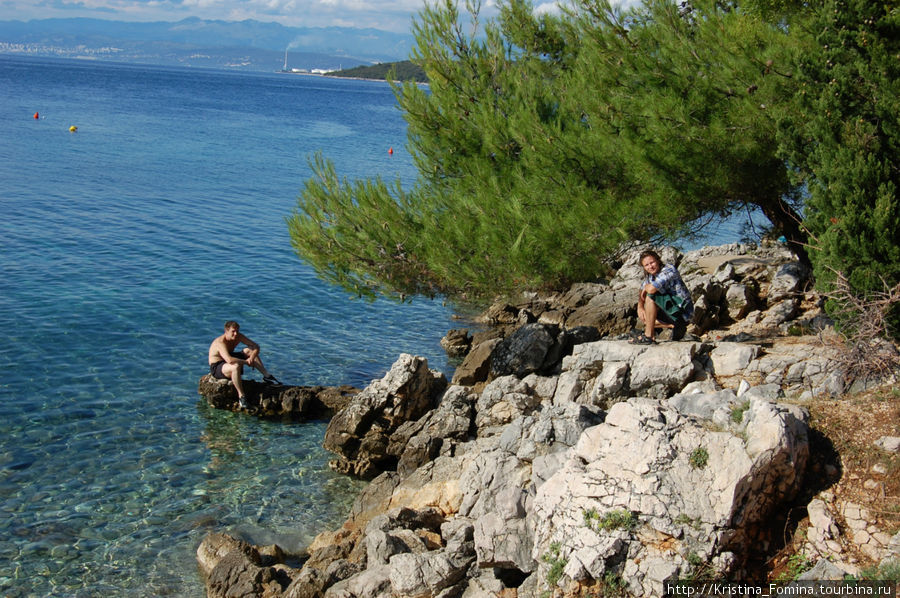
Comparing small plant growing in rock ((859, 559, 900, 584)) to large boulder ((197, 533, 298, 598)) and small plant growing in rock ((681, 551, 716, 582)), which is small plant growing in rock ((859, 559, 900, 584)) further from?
large boulder ((197, 533, 298, 598))

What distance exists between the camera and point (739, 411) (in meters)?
7.25

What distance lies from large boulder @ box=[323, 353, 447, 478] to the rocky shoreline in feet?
0.09

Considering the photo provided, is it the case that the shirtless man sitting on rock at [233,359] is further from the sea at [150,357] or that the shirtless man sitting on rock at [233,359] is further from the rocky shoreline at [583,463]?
the sea at [150,357]

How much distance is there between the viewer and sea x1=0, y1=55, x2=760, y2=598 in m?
9.90

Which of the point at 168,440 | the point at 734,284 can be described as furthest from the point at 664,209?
the point at 168,440

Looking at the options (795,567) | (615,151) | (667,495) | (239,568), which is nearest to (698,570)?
(667,495)

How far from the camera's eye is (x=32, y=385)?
45.6ft

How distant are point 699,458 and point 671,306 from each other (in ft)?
13.7

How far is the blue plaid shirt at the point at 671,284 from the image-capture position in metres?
10.6

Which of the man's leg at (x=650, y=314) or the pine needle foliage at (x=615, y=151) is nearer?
the pine needle foliage at (x=615, y=151)

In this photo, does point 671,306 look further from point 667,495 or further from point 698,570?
point 698,570

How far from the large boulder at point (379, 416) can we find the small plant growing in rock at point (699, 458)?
618 cm

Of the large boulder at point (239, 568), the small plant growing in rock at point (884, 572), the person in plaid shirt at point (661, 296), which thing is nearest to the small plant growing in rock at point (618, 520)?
the small plant growing in rock at point (884, 572)

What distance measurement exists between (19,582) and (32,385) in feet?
19.9
